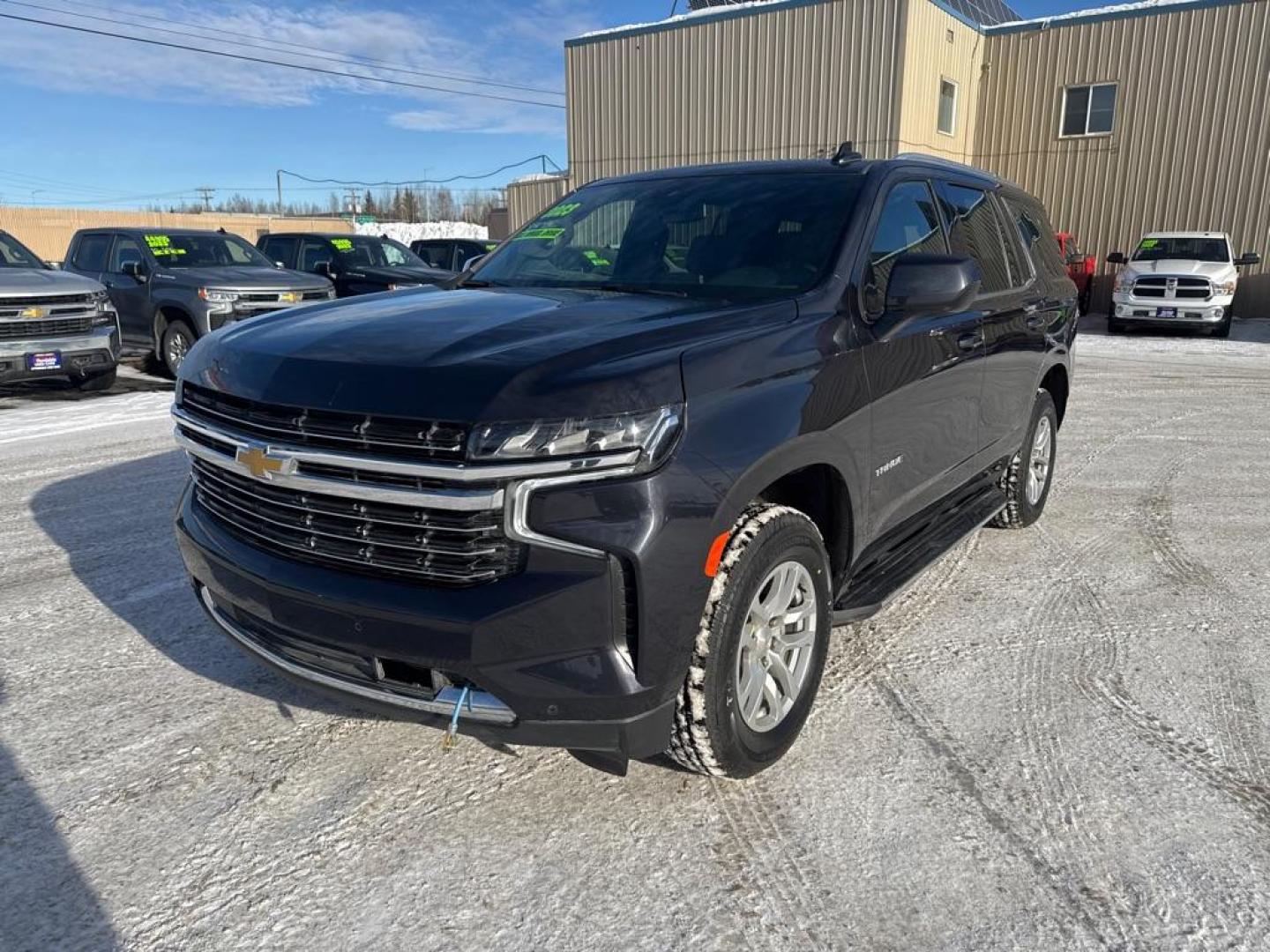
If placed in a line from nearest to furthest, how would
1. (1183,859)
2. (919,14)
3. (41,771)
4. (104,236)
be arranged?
(1183,859)
(41,771)
(104,236)
(919,14)

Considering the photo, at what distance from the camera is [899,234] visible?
3693mm

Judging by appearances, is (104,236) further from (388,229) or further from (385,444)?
(388,229)

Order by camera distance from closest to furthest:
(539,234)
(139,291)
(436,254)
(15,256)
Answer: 1. (539,234)
2. (15,256)
3. (139,291)
4. (436,254)

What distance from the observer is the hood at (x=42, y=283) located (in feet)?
30.3

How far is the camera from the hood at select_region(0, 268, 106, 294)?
925cm

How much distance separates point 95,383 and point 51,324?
1.37 metres

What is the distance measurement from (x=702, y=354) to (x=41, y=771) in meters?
2.36

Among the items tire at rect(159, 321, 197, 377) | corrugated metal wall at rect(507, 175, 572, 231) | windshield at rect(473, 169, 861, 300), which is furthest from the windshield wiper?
corrugated metal wall at rect(507, 175, 572, 231)

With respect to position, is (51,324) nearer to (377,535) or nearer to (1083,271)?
(377,535)

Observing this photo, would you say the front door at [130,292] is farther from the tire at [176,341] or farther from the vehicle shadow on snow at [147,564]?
the vehicle shadow on snow at [147,564]

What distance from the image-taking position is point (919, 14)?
19.4m

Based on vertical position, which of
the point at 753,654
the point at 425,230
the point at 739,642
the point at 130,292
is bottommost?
the point at 753,654

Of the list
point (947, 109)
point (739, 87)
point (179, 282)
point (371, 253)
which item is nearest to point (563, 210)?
point (179, 282)

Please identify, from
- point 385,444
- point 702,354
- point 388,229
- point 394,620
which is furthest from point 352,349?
point 388,229
